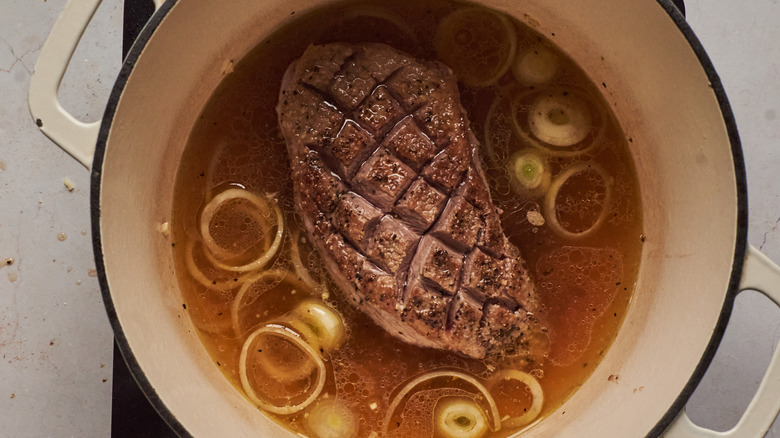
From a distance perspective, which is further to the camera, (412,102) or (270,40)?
(270,40)

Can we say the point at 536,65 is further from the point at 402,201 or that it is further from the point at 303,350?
the point at 303,350

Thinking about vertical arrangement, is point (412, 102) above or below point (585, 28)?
below

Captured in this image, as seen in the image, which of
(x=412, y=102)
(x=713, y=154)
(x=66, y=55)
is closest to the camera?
(x=66, y=55)

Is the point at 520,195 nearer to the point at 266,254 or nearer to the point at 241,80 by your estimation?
the point at 266,254

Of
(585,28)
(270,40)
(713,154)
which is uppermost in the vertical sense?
(585,28)

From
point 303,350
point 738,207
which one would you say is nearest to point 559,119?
point 738,207

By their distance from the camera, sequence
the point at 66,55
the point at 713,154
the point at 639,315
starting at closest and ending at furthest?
the point at 66,55
the point at 713,154
the point at 639,315

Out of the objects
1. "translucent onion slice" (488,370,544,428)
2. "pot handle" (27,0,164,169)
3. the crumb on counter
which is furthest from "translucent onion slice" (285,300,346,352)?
"pot handle" (27,0,164,169)

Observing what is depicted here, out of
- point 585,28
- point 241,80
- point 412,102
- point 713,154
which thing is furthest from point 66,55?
point 713,154
